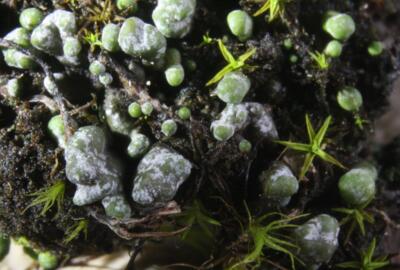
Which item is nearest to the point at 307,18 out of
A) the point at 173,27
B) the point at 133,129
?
the point at 173,27

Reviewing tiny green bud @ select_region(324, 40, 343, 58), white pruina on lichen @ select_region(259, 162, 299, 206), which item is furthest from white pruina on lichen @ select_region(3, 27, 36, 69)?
tiny green bud @ select_region(324, 40, 343, 58)

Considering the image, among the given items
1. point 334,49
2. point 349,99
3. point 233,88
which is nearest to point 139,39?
point 233,88

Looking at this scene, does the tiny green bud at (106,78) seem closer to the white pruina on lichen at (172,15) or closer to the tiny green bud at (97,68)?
the tiny green bud at (97,68)

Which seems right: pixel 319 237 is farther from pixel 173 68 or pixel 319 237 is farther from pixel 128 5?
pixel 128 5

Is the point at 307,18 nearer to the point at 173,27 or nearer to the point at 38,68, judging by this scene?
the point at 173,27

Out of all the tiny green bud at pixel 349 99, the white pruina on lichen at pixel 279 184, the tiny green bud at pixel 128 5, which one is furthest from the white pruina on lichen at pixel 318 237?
the tiny green bud at pixel 128 5

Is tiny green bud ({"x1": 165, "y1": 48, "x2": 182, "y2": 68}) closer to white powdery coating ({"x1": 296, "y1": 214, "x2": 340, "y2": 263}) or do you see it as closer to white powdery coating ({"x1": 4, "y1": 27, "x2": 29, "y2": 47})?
white powdery coating ({"x1": 4, "y1": 27, "x2": 29, "y2": 47})
